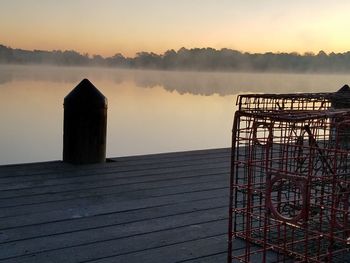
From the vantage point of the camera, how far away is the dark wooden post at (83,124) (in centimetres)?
699

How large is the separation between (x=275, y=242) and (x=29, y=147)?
18.3 metres

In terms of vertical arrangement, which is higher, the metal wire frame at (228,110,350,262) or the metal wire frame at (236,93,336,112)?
the metal wire frame at (236,93,336,112)

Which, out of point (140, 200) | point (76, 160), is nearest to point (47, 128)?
point (76, 160)

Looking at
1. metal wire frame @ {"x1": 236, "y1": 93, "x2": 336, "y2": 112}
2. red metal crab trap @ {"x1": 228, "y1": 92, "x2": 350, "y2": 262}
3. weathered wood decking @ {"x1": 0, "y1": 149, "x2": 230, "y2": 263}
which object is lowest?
weathered wood decking @ {"x1": 0, "y1": 149, "x2": 230, "y2": 263}

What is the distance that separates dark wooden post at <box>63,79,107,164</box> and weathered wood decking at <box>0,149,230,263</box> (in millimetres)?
211

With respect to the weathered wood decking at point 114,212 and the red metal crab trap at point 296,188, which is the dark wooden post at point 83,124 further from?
the red metal crab trap at point 296,188

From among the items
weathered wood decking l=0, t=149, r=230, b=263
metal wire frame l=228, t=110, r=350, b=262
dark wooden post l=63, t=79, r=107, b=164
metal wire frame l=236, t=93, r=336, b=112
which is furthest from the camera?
dark wooden post l=63, t=79, r=107, b=164

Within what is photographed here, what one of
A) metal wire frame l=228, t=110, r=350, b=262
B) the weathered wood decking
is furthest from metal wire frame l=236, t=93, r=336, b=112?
the weathered wood decking

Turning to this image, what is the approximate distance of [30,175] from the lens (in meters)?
6.27

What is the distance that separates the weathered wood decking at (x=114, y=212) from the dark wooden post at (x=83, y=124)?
0.21 m

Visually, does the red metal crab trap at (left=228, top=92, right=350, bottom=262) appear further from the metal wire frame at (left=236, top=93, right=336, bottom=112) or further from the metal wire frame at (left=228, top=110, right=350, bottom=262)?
the metal wire frame at (left=236, top=93, right=336, bottom=112)

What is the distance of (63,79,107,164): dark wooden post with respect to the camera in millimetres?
6988

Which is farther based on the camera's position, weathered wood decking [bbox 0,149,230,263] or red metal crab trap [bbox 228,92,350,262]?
weathered wood decking [bbox 0,149,230,263]

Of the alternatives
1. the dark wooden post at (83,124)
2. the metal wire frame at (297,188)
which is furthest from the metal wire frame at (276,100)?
the dark wooden post at (83,124)
